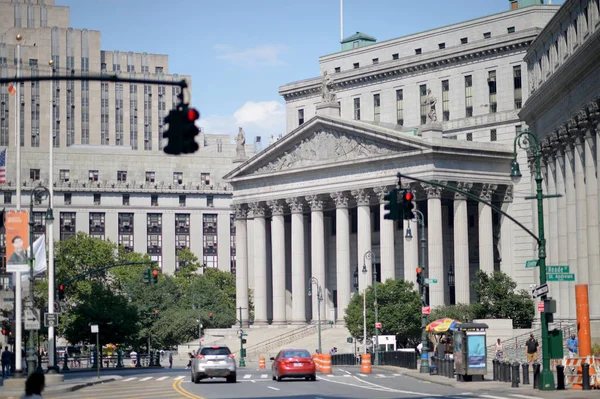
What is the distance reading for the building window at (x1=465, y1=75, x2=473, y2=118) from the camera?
124125mm

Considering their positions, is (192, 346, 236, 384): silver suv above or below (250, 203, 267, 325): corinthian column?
below

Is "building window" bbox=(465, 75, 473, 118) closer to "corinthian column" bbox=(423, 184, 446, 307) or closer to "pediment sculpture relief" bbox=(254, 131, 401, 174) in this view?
"pediment sculpture relief" bbox=(254, 131, 401, 174)

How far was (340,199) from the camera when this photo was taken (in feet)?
383

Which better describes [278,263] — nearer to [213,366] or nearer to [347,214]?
[347,214]

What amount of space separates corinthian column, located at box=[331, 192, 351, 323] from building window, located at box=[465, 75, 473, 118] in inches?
667

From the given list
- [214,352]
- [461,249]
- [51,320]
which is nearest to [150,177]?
[461,249]

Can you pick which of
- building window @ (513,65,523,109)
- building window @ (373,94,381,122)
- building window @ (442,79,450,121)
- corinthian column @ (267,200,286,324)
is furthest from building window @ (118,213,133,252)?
building window @ (513,65,523,109)

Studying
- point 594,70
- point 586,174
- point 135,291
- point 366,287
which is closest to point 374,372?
point 586,174

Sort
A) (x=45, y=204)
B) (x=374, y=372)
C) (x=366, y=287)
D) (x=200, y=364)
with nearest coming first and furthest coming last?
(x=200, y=364) → (x=374, y=372) → (x=366, y=287) → (x=45, y=204)

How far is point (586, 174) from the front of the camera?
6712 centimetres

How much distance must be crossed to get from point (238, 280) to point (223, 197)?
51.1 metres

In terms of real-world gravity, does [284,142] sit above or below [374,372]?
above

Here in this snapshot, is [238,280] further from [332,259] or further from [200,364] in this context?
[200,364]

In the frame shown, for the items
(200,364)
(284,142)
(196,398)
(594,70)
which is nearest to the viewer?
(196,398)
